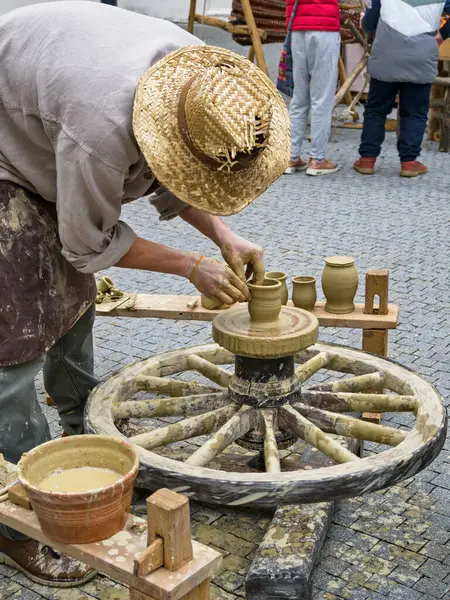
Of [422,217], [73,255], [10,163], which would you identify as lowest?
[422,217]

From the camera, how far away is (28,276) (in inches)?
107

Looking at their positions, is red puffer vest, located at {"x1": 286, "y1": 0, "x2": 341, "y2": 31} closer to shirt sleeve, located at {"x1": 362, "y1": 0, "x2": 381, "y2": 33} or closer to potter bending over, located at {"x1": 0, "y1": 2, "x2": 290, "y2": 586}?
shirt sleeve, located at {"x1": 362, "y1": 0, "x2": 381, "y2": 33}

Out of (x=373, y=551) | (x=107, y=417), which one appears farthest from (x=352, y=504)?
(x=107, y=417)

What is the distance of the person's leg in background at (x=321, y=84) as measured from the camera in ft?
23.7

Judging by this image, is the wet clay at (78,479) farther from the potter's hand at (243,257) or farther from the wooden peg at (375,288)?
the wooden peg at (375,288)

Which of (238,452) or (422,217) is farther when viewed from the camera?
(422,217)

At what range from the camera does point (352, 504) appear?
9.91ft

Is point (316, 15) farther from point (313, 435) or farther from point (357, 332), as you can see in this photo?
point (313, 435)

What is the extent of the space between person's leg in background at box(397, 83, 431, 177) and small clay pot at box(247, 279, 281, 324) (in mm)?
5015

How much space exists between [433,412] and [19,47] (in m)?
1.69

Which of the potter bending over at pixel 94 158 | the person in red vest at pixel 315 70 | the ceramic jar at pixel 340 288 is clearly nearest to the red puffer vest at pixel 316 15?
the person in red vest at pixel 315 70

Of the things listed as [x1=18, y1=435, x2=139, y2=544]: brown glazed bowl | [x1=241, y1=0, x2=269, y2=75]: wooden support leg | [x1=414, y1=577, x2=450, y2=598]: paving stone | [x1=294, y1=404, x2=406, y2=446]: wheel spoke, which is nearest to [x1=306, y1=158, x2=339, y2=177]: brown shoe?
[x1=241, y1=0, x2=269, y2=75]: wooden support leg

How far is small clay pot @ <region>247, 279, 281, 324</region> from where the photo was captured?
2.75m

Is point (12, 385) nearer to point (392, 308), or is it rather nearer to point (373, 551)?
point (373, 551)
